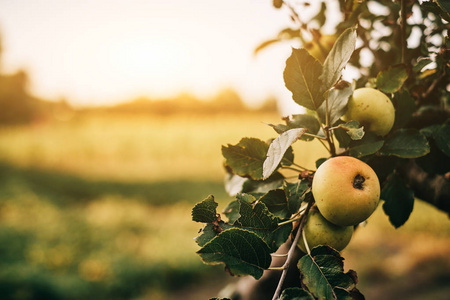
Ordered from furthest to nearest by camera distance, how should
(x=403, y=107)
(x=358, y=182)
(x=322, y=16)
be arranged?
(x=322, y=16) < (x=403, y=107) < (x=358, y=182)

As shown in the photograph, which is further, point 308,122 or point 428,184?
point 428,184

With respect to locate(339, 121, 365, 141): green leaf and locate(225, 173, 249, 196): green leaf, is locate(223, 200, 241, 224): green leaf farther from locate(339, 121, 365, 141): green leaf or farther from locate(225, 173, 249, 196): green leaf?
locate(339, 121, 365, 141): green leaf

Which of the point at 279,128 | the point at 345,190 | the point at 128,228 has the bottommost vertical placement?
the point at 345,190

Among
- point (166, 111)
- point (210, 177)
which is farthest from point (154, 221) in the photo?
point (166, 111)

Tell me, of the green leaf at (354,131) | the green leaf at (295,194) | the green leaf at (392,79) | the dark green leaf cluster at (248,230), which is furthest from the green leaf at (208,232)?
the green leaf at (392,79)

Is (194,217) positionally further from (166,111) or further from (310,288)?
(166,111)

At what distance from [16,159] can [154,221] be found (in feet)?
18.3

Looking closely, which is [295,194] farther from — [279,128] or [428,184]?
[428,184]

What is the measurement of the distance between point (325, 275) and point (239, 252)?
0.11 metres

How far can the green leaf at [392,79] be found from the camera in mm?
589

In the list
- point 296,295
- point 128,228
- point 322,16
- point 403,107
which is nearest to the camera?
point 296,295

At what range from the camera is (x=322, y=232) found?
519 millimetres

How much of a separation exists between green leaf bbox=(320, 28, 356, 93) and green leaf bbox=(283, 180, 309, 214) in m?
0.15

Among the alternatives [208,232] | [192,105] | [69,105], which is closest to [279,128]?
[208,232]
